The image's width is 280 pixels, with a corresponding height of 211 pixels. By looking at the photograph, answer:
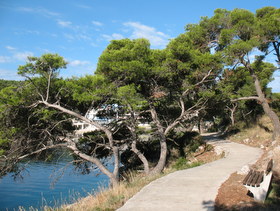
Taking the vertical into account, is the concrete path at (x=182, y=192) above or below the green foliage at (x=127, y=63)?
below

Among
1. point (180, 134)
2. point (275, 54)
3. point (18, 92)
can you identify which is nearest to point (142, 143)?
point (180, 134)

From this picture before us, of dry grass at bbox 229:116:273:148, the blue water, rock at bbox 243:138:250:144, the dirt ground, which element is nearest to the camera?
the dirt ground

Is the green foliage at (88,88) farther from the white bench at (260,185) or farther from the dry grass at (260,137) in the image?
the dry grass at (260,137)

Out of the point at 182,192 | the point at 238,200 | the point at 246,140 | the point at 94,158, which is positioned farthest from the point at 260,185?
the point at 246,140

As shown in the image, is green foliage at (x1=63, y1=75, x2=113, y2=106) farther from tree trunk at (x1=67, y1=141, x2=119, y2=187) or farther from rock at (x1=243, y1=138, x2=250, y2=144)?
rock at (x1=243, y1=138, x2=250, y2=144)

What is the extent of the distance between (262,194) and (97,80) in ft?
29.5

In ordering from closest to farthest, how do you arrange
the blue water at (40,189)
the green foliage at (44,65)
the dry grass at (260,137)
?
the green foliage at (44,65)
the blue water at (40,189)
the dry grass at (260,137)

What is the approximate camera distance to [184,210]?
550 centimetres

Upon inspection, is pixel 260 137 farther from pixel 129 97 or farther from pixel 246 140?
pixel 129 97

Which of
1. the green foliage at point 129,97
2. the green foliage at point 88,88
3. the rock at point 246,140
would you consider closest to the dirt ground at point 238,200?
the green foliage at point 129,97

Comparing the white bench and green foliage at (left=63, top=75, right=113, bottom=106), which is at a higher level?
green foliage at (left=63, top=75, right=113, bottom=106)

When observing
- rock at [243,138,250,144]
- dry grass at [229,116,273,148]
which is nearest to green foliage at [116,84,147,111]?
dry grass at [229,116,273,148]

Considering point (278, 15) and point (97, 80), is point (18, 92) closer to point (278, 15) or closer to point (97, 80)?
point (97, 80)

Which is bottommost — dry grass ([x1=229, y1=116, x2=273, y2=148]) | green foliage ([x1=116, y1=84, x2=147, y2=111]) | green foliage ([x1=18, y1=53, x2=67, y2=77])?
dry grass ([x1=229, y1=116, x2=273, y2=148])
